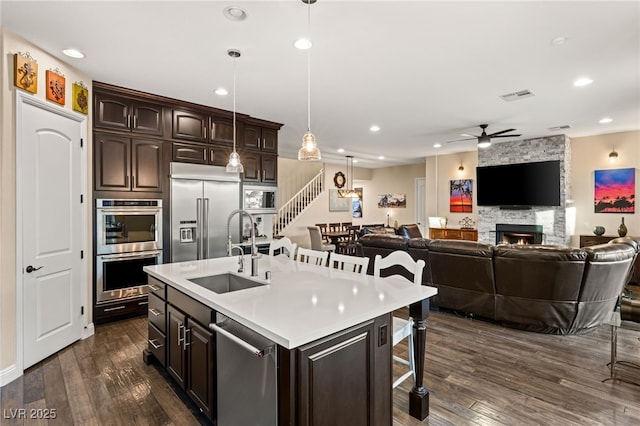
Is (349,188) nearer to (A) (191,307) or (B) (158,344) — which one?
→ (B) (158,344)

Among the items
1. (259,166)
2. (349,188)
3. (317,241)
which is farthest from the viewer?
(349,188)

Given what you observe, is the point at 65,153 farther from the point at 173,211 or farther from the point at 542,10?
the point at 542,10

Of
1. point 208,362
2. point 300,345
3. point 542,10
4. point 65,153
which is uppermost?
point 542,10

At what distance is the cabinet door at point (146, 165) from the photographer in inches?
160

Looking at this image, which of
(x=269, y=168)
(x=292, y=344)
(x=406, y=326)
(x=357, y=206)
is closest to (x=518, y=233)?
(x=357, y=206)

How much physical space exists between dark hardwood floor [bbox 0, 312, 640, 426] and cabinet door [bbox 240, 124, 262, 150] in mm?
3022

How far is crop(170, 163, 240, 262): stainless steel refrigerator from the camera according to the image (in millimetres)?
4395

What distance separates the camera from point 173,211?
4.36 metres

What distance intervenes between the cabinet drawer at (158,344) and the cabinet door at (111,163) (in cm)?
194

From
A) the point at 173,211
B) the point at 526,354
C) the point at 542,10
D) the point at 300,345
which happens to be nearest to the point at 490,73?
the point at 542,10

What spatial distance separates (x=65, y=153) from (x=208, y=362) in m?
2.76

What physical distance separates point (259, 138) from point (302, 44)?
A: 8.83 ft

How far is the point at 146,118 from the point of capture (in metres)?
4.19

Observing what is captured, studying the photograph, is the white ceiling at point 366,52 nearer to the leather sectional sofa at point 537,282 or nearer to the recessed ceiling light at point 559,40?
the recessed ceiling light at point 559,40
